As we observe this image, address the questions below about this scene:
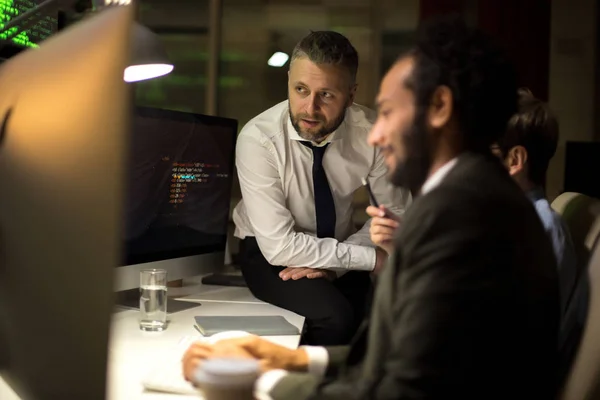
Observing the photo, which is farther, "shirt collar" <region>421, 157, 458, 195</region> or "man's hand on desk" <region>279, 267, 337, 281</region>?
"man's hand on desk" <region>279, 267, 337, 281</region>

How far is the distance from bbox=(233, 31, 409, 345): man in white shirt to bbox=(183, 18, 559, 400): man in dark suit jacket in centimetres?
109

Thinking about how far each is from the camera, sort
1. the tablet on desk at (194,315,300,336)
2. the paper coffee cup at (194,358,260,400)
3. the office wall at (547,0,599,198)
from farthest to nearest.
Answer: the office wall at (547,0,599,198)
the tablet on desk at (194,315,300,336)
the paper coffee cup at (194,358,260,400)

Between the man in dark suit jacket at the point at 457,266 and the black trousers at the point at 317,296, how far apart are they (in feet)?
3.04

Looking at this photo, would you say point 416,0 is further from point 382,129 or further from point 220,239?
point 382,129

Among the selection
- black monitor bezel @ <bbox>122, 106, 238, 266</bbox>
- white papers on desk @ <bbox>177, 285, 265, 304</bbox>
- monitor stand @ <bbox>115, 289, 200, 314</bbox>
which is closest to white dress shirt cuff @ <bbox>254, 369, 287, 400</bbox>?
black monitor bezel @ <bbox>122, 106, 238, 266</bbox>

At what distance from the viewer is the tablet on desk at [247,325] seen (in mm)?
1660

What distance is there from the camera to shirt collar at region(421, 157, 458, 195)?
37.8 inches

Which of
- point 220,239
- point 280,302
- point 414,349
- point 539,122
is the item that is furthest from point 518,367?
point 220,239

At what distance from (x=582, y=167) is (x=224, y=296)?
183 centimetres

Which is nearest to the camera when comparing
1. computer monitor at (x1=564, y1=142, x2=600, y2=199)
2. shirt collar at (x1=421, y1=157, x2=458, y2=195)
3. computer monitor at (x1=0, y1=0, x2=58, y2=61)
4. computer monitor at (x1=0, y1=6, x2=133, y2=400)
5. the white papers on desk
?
computer monitor at (x1=0, y1=6, x2=133, y2=400)

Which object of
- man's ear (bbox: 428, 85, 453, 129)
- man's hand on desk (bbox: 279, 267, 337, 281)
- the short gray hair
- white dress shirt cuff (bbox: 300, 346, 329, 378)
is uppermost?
the short gray hair

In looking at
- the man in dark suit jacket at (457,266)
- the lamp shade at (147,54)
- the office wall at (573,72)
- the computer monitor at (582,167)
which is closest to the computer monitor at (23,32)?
the lamp shade at (147,54)

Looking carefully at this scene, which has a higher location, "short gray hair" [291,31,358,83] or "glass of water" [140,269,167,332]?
"short gray hair" [291,31,358,83]

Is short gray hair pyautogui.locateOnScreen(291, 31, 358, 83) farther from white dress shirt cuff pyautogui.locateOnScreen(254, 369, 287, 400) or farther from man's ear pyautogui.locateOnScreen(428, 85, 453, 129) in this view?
white dress shirt cuff pyautogui.locateOnScreen(254, 369, 287, 400)
